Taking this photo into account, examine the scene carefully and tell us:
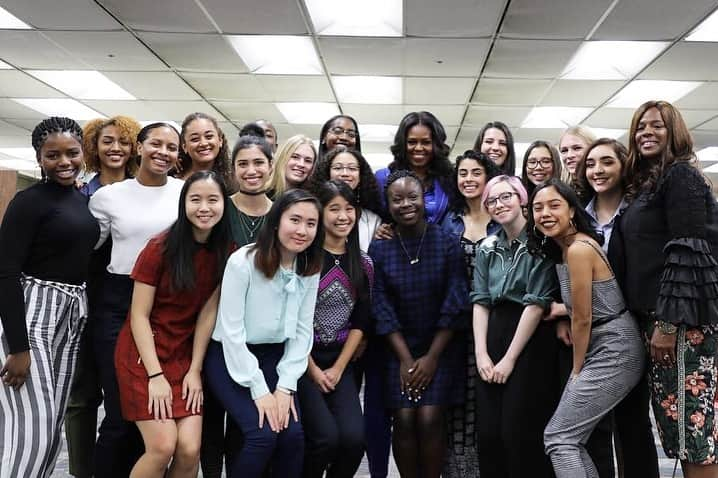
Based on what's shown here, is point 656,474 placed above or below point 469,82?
below

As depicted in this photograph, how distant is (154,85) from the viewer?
21.2ft

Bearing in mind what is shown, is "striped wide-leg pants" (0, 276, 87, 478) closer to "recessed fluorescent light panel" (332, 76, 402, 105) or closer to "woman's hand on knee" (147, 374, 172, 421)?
"woman's hand on knee" (147, 374, 172, 421)

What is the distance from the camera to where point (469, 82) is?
20.2 feet

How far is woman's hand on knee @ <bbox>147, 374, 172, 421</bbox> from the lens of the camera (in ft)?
6.93

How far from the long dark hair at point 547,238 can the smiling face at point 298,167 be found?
1.04m

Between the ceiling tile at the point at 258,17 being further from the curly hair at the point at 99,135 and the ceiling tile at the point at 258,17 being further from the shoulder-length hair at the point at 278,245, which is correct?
the shoulder-length hair at the point at 278,245

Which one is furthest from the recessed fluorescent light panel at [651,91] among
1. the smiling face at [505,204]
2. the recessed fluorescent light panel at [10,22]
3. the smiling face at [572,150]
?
the recessed fluorescent light panel at [10,22]

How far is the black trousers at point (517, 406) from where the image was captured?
231cm

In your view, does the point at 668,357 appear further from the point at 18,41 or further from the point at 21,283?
the point at 18,41

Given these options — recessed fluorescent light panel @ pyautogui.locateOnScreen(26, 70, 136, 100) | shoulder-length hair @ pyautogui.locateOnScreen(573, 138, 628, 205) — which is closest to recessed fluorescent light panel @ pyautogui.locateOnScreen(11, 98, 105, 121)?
recessed fluorescent light panel @ pyautogui.locateOnScreen(26, 70, 136, 100)

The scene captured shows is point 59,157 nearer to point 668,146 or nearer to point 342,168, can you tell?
point 342,168

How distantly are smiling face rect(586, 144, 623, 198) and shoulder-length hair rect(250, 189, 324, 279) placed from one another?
1205 millimetres

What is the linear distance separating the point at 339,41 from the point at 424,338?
3421 mm

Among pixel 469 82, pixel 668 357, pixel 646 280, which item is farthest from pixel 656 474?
pixel 469 82
